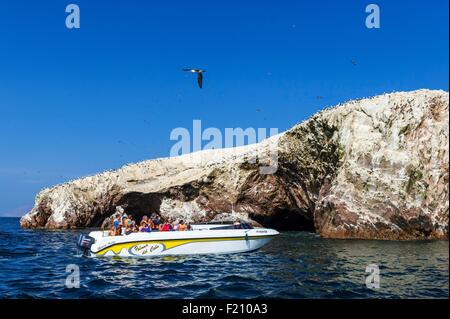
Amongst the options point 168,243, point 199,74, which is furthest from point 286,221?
point 199,74

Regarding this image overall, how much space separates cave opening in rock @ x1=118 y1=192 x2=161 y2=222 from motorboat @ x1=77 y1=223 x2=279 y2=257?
28.2m

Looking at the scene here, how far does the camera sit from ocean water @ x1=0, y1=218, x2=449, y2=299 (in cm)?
1562

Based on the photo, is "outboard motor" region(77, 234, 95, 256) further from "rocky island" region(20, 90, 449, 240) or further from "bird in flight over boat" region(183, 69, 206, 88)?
"rocky island" region(20, 90, 449, 240)

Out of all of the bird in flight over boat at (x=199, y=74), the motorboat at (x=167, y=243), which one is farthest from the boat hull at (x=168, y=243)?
the bird in flight over boat at (x=199, y=74)

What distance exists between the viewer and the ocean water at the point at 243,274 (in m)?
15.6

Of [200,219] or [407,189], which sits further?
[200,219]

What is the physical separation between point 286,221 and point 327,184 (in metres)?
11.8

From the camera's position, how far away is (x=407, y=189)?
1363 inches

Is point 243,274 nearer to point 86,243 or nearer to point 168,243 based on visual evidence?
point 168,243

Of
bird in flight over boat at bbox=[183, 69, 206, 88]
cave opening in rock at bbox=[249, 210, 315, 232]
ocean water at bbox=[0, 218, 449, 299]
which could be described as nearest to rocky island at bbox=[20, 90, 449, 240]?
cave opening in rock at bbox=[249, 210, 315, 232]

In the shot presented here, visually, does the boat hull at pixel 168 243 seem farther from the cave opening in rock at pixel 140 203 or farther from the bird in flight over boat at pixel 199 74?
the cave opening in rock at pixel 140 203
